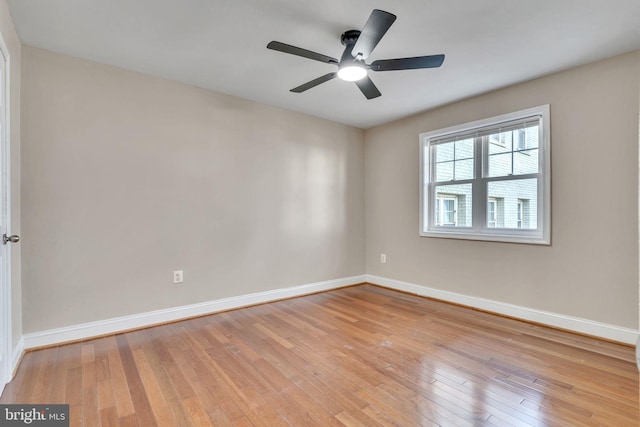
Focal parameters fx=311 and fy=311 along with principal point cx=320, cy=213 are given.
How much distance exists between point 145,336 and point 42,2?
96.9 inches

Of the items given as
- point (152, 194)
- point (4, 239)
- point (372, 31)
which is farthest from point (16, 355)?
point (372, 31)

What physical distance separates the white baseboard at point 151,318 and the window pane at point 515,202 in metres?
2.32

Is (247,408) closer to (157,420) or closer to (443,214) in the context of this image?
(157,420)

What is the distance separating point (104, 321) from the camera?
8.72 feet

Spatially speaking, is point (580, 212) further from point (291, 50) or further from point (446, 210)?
point (291, 50)

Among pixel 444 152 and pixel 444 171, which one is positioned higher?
pixel 444 152

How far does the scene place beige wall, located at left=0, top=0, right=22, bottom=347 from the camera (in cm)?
Answer: 204

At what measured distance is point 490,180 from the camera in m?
3.33

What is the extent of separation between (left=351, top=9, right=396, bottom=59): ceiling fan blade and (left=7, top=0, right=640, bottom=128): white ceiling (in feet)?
0.76

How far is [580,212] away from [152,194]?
3.82 m

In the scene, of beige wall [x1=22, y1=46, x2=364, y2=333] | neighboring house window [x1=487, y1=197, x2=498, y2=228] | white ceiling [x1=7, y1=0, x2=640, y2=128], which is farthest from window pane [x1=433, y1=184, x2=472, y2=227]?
beige wall [x1=22, y1=46, x2=364, y2=333]

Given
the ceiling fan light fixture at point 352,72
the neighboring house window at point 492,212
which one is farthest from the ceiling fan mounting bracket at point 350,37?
the neighboring house window at point 492,212

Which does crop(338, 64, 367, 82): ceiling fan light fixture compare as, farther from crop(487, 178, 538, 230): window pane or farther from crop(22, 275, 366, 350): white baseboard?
crop(22, 275, 366, 350): white baseboard

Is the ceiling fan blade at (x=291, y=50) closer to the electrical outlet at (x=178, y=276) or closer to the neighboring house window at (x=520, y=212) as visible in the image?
the electrical outlet at (x=178, y=276)
